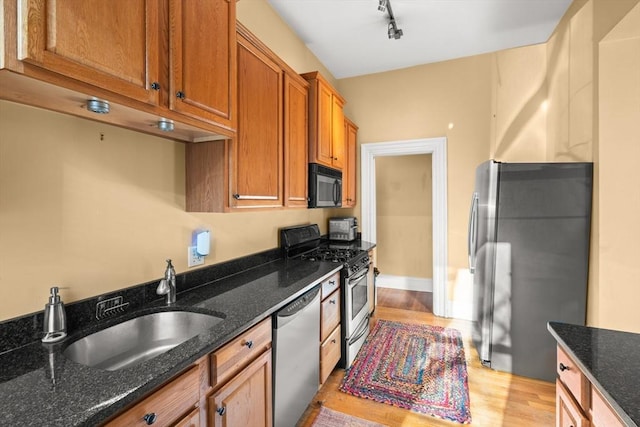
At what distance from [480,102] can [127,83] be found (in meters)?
3.77

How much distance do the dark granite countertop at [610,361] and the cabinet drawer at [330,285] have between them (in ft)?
A: 4.13

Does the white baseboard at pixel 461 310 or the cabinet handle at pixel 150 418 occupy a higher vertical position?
the cabinet handle at pixel 150 418

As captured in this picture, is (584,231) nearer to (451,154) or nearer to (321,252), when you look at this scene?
(451,154)

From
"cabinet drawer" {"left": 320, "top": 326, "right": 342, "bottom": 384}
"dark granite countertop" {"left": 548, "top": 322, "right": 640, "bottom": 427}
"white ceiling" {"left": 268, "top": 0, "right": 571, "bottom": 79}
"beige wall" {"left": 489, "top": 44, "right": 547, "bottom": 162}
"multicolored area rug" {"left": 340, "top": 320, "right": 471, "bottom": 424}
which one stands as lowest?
"multicolored area rug" {"left": 340, "top": 320, "right": 471, "bottom": 424}

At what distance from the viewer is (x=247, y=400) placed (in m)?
1.30

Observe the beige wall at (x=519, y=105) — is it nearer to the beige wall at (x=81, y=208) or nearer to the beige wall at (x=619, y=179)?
the beige wall at (x=619, y=179)

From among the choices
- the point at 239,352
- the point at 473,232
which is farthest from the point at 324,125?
the point at 239,352

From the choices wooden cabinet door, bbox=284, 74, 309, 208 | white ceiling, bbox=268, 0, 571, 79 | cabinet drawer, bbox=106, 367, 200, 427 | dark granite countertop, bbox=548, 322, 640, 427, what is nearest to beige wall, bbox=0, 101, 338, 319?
cabinet drawer, bbox=106, 367, 200, 427

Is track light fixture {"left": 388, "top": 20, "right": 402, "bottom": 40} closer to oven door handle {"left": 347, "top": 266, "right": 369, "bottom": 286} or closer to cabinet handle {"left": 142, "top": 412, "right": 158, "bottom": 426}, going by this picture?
oven door handle {"left": 347, "top": 266, "right": 369, "bottom": 286}

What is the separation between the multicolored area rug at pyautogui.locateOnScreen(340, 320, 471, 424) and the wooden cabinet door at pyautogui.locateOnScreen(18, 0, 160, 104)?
2.35 m

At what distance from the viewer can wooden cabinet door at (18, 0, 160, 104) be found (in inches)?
30.3

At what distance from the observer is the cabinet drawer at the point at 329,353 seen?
6.82ft

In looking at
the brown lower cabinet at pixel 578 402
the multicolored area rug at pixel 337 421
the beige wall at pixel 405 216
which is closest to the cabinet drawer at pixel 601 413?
the brown lower cabinet at pixel 578 402

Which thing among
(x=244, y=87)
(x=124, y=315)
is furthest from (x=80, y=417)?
(x=244, y=87)
